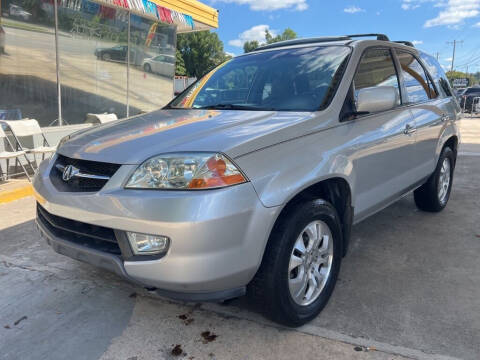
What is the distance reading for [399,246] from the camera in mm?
3725

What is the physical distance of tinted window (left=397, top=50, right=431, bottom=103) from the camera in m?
3.74

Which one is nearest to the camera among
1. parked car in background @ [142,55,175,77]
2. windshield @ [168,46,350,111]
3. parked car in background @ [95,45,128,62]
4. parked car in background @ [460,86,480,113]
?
windshield @ [168,46,350,111]

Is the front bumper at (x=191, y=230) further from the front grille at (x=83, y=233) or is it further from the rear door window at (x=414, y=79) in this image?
the rear door window at (x=414, y=79)

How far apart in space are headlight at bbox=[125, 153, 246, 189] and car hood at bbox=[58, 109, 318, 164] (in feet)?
0.16

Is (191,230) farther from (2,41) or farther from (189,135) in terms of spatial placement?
(2,41)

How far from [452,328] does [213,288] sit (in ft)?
4.90

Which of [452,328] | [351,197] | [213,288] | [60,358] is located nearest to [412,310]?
[452,328]

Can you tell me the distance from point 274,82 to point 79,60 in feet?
20.6

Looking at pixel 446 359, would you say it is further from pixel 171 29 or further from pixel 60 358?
pixel 171 29

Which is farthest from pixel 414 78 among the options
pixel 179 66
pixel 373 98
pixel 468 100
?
pixel 179 66

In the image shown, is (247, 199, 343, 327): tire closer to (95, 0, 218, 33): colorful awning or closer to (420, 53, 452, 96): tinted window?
(420, 53, 452, 96): tinted window

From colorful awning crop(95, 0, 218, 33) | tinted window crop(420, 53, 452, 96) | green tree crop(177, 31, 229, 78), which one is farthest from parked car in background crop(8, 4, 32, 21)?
green tree crop(177, 31, 229, 78)

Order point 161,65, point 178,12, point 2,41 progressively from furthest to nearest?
point 161,65 → point 178,12 → point 2,41

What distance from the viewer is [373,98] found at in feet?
9.04
